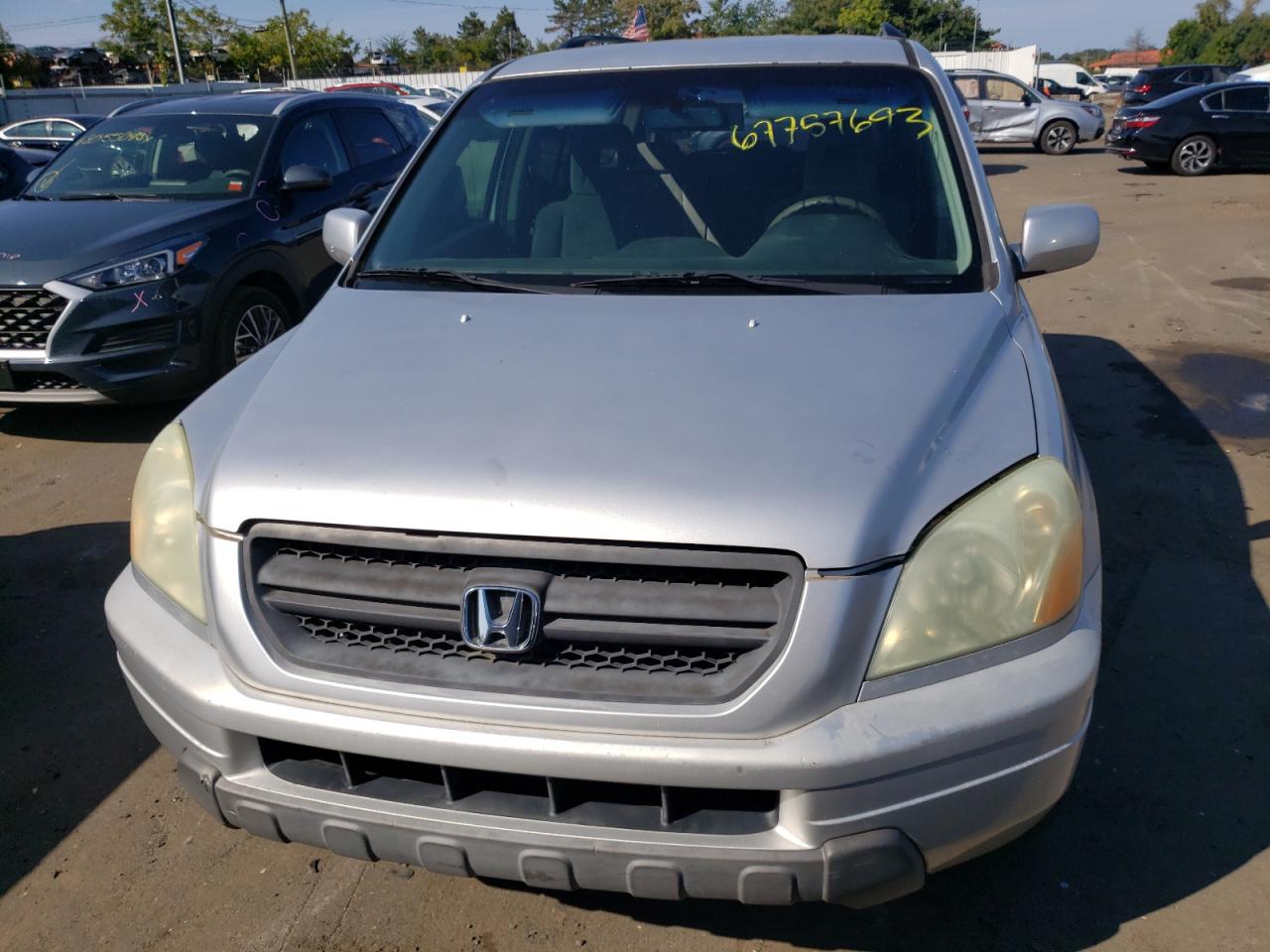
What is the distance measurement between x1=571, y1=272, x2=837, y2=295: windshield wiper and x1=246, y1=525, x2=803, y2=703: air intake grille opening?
44.2 inches

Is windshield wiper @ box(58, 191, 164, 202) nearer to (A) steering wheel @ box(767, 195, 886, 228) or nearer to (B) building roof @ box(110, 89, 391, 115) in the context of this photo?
(B) building roof @ box(110, 89, 391, 115)

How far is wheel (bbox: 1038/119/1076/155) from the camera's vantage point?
21781mm

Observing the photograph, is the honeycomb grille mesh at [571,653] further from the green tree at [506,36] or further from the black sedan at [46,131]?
the green tree at [506,36]

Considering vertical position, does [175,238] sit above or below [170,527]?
above

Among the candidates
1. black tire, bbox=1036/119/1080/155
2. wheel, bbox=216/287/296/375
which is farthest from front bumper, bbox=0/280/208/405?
black tire, bbox=1036/119/1080/155

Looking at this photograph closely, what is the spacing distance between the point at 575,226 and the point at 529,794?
181 centimetres

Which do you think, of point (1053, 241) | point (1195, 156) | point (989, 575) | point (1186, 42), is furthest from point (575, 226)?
point (1186, 42)

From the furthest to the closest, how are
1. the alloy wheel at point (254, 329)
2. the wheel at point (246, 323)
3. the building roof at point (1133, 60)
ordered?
the building roof at point (1133, 60) < the alloy wheel at point (254, 329) < the wheel at point (246, 323)

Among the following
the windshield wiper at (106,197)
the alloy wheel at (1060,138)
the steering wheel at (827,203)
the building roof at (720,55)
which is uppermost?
the building roof at (720,55)

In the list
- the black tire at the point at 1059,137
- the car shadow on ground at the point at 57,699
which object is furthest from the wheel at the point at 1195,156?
the car shadow on ground at the point at 57,699

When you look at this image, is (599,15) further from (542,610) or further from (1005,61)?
(542,610)

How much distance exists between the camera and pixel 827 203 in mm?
3076

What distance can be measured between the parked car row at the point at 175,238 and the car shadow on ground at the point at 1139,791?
4292 mm

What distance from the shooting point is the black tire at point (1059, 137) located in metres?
21.8
